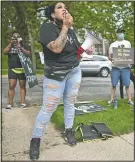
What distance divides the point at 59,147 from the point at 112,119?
4.69 ft

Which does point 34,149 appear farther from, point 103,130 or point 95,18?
point 95,18

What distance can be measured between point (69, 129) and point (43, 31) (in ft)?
4.63

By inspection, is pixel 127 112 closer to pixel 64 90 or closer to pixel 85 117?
pixel 85 117

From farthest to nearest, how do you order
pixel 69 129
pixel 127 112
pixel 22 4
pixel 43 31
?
1. pixel 22 4
2. pixel 127 112
3. pixel 69 129
4. pixel 43 31

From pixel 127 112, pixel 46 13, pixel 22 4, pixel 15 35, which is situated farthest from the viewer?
pixel 22 4

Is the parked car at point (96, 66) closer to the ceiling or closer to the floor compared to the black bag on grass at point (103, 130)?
closer to the ceiling

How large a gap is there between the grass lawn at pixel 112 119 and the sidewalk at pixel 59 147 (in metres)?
0.16

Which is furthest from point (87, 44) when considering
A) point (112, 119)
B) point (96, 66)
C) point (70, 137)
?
point (96, 66)

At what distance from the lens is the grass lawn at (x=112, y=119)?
181 inches

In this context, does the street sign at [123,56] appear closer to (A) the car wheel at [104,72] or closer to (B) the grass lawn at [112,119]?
(B) the grass lawn at [112,119]

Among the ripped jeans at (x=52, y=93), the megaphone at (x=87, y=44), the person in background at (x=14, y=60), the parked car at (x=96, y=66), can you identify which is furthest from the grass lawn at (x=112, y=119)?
the parked car at (x=96, y=66)

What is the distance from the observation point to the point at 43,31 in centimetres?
345

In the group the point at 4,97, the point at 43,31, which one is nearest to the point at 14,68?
the point at 4,97

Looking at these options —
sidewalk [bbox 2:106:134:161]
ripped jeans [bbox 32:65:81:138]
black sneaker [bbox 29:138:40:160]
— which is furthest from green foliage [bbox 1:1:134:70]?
black sneaker [bbox 29:138:40:160]
